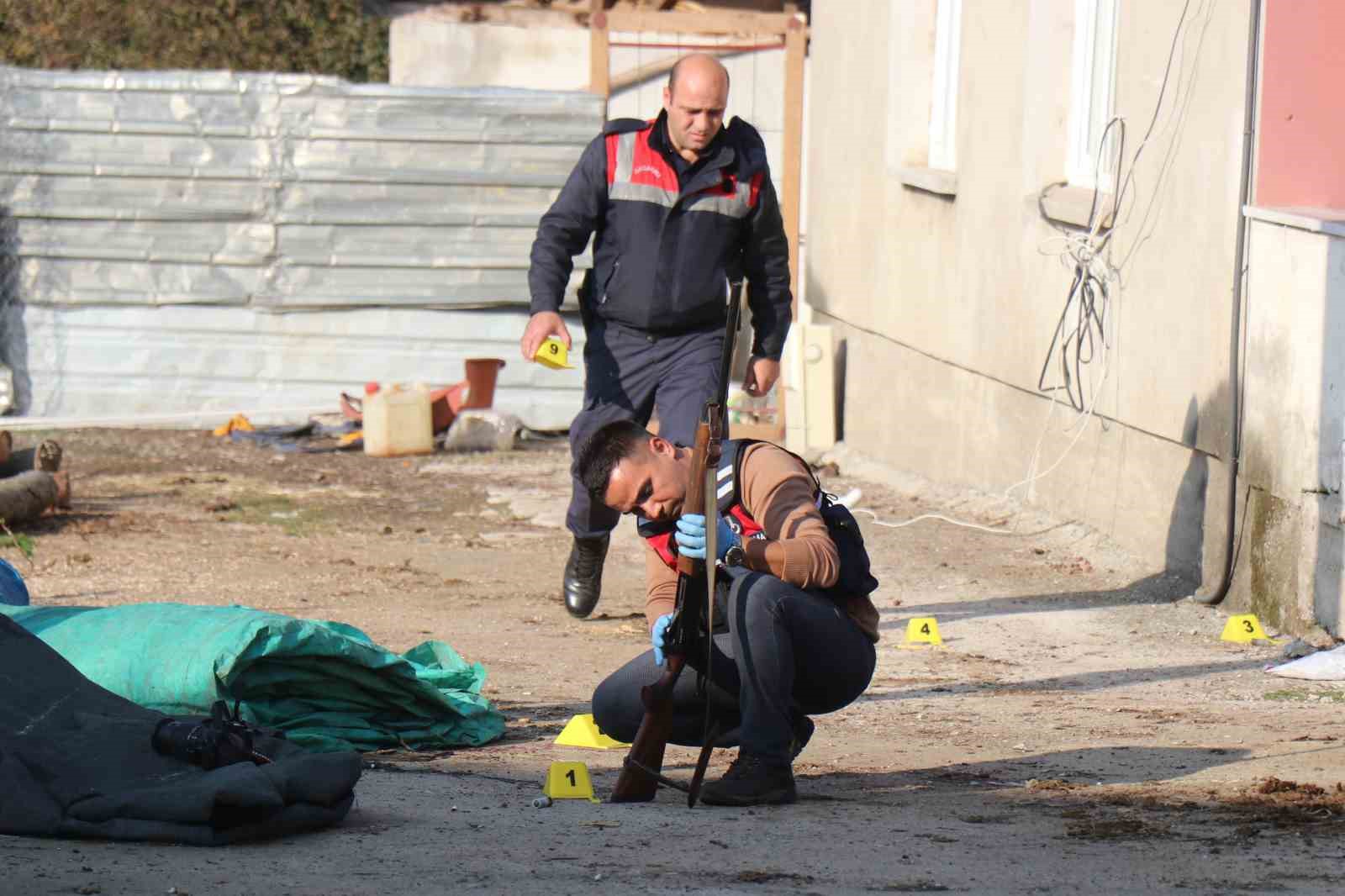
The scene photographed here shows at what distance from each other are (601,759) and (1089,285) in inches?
165

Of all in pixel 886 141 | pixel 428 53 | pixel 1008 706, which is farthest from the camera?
pixel 428 53

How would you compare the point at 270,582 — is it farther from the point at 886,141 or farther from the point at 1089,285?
the point at 886,141

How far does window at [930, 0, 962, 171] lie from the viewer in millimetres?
10633

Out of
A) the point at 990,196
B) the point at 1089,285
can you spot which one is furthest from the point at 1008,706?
the point at 990,196

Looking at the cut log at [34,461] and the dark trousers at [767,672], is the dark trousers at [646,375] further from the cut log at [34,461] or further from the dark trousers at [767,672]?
the cut log at [34,461]

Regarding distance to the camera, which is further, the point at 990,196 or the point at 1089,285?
the point at 990,196

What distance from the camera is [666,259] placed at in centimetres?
630

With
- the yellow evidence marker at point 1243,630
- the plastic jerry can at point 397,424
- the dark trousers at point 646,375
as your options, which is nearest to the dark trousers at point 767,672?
the dark trousers at point 646,375

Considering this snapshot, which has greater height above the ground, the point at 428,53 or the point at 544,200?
the point at 428,53

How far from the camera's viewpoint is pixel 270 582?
786 cm

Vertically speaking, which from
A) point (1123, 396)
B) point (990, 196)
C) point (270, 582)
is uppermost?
point (990, 196)

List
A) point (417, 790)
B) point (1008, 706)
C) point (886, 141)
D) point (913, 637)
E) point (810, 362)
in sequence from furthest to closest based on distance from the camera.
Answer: point (810, 362) → point (886, 141) → point (913, 637) → point (1008, 706) → point (417, 790)

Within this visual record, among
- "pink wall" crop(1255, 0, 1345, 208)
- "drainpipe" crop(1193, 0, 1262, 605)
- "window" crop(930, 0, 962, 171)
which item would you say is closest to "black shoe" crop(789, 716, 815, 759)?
"drainpipe" crop(1193, 0, 1262, 605)

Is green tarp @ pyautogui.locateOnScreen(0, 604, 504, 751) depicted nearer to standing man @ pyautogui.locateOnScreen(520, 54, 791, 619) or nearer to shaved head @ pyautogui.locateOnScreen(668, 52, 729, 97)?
standing man @ pyautogui.locateOnScreen(520, 54, 791, 619)
